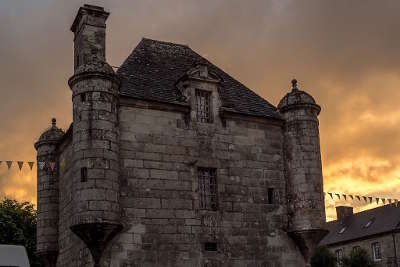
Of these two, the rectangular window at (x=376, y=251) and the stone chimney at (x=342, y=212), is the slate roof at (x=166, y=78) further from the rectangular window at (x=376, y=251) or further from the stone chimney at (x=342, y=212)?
the stone chimney at (x=342, y=212)

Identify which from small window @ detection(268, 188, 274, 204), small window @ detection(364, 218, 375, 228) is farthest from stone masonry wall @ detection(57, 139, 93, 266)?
small window @ detection(364, 218, 375, 228)

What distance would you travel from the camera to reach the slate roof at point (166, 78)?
21.3 m

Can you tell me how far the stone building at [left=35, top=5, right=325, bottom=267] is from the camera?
18.9 meters

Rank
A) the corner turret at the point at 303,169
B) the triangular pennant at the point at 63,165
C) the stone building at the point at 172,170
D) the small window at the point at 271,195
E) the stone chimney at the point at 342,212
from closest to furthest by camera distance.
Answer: the stone building at the point at 172,170, the corner turret at the point at 303,169, the small window at the point at 271,195, the triangular pennant at the point at 63,165, the stone chimney at the point at 342,212

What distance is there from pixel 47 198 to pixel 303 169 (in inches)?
405

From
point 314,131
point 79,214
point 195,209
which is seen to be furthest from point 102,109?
point 314,131

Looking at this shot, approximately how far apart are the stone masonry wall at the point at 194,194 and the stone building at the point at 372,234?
26.9 meters

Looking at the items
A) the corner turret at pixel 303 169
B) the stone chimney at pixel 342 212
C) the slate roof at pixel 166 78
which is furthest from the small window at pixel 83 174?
the stone chimney at pixel 342 212

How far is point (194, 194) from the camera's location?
20.6 metres

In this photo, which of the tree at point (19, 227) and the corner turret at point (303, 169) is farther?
the tree at point (19, 227)

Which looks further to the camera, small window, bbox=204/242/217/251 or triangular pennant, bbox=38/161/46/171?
triangular pennant, bbox=38/161/46/171

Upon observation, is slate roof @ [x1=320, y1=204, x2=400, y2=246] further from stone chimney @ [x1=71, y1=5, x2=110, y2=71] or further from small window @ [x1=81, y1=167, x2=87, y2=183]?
small window @ [x1=81, y1=167, x2=87, y2=183]

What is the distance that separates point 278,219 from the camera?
72.3ft

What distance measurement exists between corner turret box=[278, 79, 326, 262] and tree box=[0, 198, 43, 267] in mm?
18427
